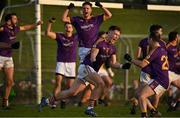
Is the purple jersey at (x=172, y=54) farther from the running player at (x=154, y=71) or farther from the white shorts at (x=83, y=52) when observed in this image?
the running player at (x=154, y=71)

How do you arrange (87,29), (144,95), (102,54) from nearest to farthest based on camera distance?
(144,95) → (102,54) → (87,29)

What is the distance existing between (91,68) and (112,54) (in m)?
0.58

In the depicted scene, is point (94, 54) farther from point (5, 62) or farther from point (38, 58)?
point (38, 58)

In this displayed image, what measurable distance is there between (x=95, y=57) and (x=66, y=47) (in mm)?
3685

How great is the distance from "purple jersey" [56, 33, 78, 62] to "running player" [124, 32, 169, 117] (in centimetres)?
445

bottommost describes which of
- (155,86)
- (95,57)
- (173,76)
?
(173,76)

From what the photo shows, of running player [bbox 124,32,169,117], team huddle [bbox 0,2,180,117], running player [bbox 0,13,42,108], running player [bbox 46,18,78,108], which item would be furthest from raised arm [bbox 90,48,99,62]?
running player [bbox 46,18,78,108]

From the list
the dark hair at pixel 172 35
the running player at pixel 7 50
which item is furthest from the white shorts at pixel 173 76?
the running player at pixel 7 50

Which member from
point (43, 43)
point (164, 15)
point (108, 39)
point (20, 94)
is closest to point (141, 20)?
point (164, 15)

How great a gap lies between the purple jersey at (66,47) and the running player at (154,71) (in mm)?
4450

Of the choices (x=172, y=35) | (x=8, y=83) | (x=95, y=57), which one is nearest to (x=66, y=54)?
(x=8, y=83)

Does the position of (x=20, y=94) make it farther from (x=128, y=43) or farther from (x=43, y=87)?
(x=128, y=43)

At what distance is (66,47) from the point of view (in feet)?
61.3

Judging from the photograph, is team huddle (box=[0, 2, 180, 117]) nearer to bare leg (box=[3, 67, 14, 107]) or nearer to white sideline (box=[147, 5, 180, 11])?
bare leg (box=[3, 67, 14, 107])
